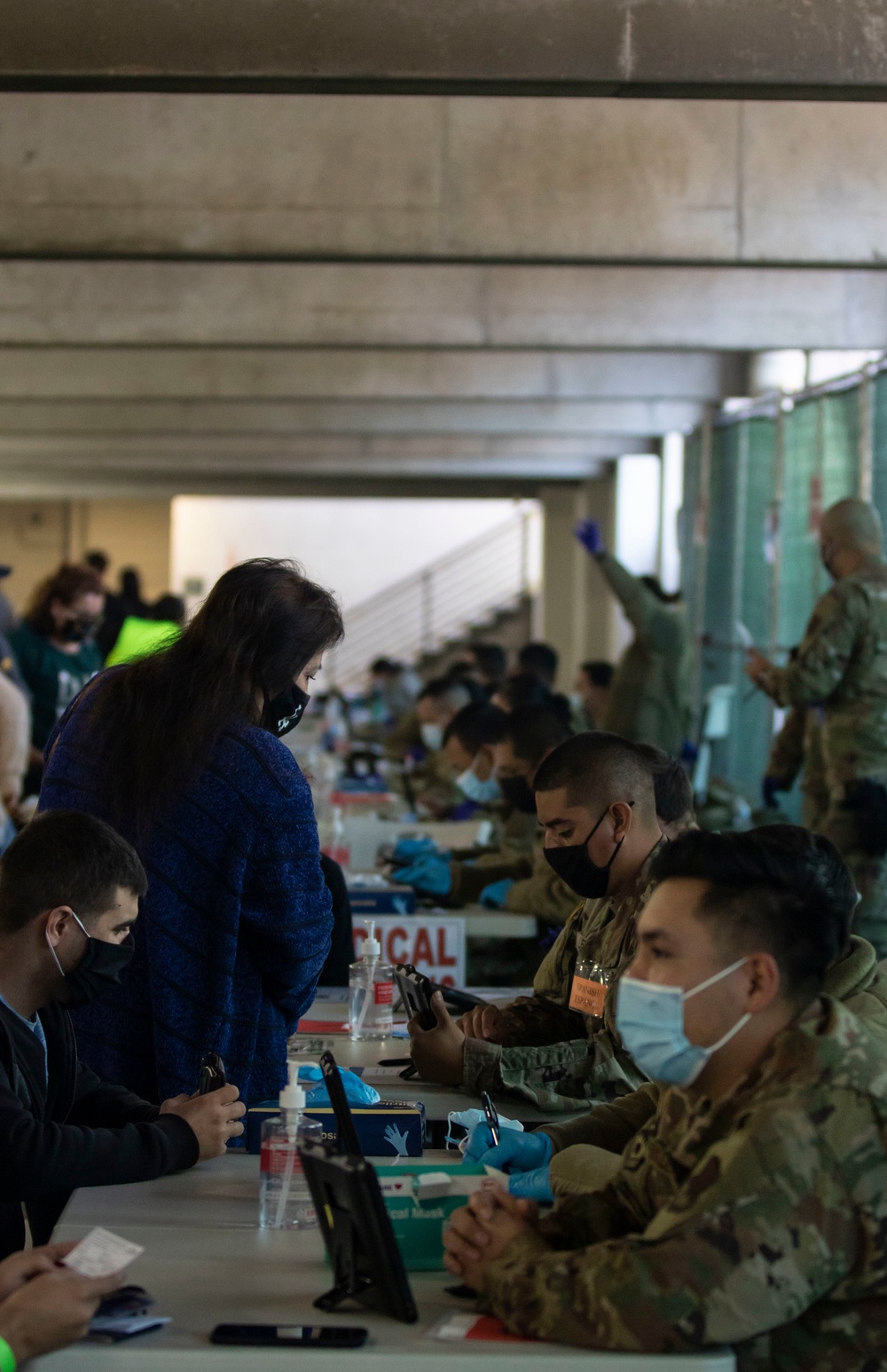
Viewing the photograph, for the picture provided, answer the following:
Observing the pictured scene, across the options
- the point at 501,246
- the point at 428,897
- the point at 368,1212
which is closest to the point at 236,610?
the point at 368,1212

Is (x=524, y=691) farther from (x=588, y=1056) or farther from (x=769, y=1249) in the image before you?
(x=769, y=1249)

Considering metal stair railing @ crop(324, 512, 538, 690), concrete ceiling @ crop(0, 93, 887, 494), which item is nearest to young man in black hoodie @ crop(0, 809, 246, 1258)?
concrete ceiling @ crop(0, 93, 887, 494)

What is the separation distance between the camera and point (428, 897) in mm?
5043

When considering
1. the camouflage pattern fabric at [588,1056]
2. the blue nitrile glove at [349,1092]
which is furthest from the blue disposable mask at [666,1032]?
the camouflage pattern fabric at [588,1056]

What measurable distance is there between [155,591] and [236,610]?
71.1 feet

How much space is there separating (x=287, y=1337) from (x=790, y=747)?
5498 millimetres

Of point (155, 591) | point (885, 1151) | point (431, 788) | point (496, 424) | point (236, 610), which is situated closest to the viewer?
point (885, 1151)

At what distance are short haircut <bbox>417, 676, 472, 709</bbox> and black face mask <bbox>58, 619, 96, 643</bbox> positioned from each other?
2.02m

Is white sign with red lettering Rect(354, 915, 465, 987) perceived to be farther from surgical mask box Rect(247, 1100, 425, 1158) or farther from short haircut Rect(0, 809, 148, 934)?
short haircut Rect(0, 809, 148, 934)

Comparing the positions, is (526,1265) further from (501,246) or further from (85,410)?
(85,410)

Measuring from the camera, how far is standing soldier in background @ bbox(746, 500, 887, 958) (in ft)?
20.0

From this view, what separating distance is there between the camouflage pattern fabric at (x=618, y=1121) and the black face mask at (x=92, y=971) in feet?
2.22

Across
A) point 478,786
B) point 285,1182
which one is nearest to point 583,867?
point 285,1182

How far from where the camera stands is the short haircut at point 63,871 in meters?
2.25
